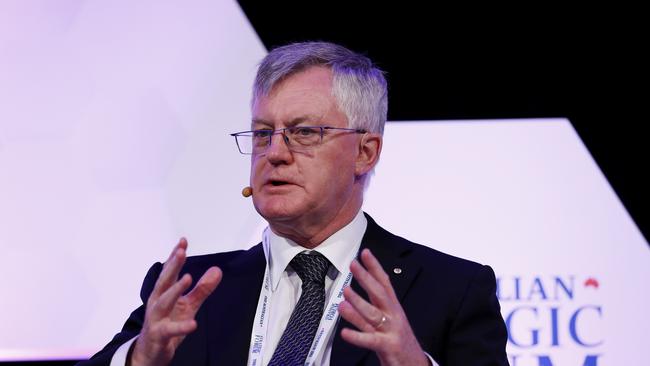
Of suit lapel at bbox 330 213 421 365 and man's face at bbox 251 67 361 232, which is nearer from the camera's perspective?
suit lapel at bbox 330 213 421 365

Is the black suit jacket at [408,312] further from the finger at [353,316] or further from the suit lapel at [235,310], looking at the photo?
the finger at [353,316]

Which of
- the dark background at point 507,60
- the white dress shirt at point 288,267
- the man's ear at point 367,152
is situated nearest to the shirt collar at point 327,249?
the white dress shirt at point 288,267

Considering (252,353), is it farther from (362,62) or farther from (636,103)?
(636,103)

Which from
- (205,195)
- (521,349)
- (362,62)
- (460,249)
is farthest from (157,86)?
(521,349)

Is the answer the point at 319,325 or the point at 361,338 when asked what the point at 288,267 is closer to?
the point at 319,325

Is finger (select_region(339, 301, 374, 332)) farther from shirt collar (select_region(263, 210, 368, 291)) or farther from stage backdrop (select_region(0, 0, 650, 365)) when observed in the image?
stage backdrop (select_region(0, 0, 650, 365))

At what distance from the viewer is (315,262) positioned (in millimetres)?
2357

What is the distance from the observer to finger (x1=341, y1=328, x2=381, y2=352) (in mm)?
1685

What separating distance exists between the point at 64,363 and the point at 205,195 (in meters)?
0.87

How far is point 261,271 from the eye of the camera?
243 centimetres

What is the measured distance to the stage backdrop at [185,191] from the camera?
3.11 m

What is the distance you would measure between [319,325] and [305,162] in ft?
1.53

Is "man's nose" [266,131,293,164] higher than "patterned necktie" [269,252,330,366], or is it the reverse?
"man's nose" [266,131,293,164]

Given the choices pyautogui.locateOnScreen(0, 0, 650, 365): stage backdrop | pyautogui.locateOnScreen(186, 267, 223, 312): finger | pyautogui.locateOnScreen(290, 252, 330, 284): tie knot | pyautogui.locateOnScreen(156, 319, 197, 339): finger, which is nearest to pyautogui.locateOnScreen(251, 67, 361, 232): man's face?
pyautogui.locateOnScreen(290, 252, 330, 284): tie knot
